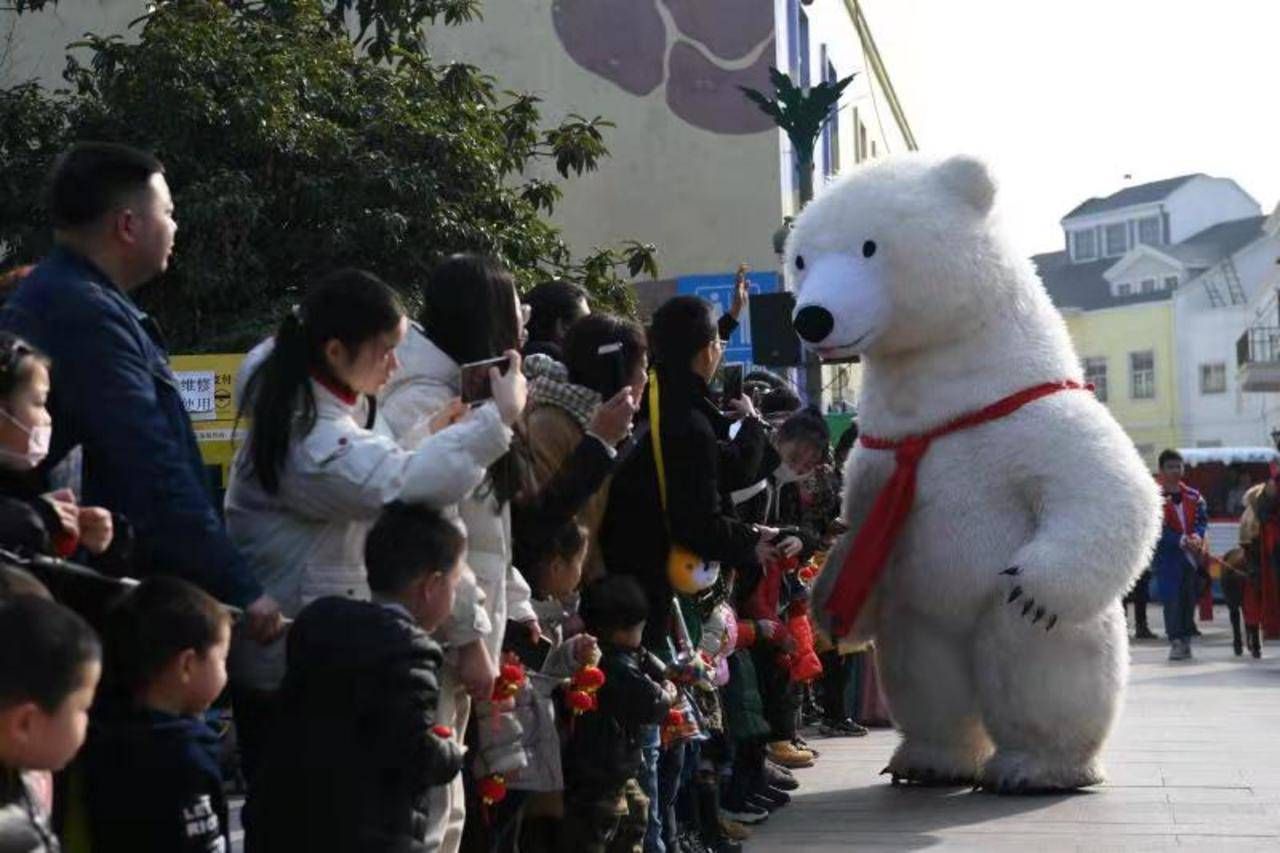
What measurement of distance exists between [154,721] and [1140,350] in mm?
73012

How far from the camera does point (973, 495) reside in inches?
326

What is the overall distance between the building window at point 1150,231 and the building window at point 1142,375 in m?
9.99

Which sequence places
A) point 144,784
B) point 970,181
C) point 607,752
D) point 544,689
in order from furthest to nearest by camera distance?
point 970,181
point 607,752
point 544,689
point 144,784

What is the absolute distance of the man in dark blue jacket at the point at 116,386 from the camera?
14.3 feet

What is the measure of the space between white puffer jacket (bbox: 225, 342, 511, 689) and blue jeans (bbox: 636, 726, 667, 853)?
161 centimetres

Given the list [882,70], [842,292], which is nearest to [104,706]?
[842,292]

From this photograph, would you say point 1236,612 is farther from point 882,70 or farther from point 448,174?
point 882,70

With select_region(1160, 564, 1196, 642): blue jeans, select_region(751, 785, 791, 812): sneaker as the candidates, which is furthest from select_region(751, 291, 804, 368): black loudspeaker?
select_region(1160, 564, 1196, 642): blue jeans

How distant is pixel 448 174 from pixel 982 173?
31.1 feet

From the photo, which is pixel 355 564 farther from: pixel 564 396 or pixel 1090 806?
pixel 1090 806

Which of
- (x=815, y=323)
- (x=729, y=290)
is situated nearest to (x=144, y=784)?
(x=815, y=323)

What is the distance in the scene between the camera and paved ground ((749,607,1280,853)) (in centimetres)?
749

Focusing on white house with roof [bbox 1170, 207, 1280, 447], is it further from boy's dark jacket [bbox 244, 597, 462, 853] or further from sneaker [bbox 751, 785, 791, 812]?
boy's dark jacket [bbox 244, 597, 462, 853]

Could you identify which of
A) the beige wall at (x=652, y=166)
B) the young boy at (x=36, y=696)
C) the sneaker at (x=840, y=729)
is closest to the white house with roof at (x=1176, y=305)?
the beige wall at (x=652, y=166)
